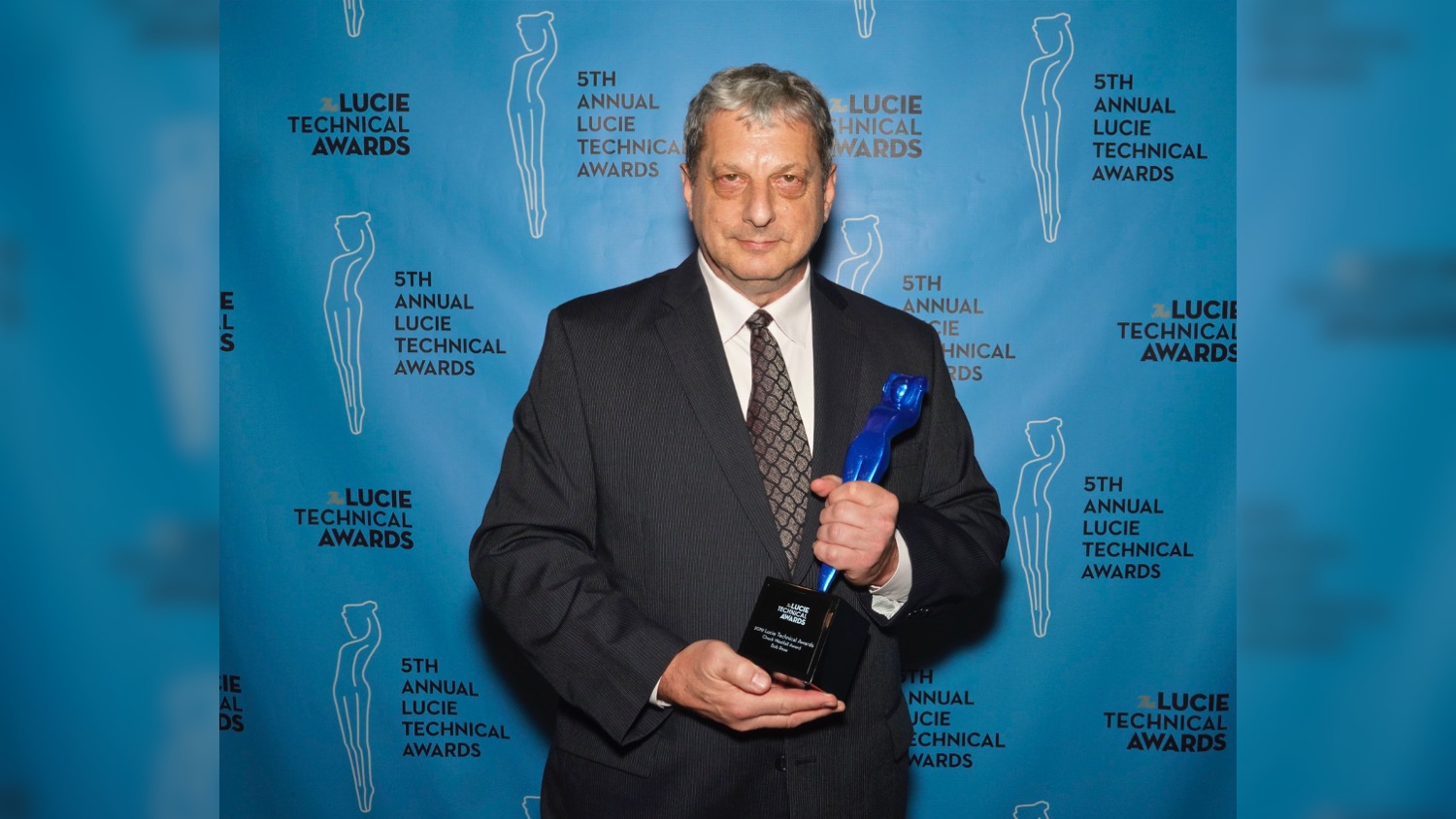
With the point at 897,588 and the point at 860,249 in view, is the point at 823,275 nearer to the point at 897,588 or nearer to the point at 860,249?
the point at 860,249

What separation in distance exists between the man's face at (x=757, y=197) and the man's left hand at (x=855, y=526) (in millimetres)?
392

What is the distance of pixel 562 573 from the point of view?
1.28 m

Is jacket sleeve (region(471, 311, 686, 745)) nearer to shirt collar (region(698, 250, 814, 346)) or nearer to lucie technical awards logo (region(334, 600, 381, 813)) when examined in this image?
Result: shirt collar (region(698, 250, 814, 346))

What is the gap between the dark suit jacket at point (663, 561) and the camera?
1.28 metres

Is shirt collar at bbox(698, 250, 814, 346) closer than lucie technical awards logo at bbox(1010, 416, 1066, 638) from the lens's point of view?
Yes

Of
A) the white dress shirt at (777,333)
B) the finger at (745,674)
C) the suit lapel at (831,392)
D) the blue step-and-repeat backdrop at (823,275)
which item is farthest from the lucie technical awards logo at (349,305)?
the finger at (745,674)

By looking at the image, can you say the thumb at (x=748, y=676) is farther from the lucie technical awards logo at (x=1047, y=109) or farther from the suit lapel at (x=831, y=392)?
the lucie technical awards logo at (x=1047, y=109)

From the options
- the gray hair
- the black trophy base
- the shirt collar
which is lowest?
the black trophy base

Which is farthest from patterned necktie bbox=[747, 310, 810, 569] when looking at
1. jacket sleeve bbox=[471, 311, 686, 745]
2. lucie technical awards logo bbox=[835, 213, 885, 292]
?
lucie technical awards logo bbox=[835, 213, 885, 292]

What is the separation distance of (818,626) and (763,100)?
72cm

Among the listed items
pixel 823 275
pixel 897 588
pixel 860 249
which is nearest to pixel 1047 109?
pixel 860 249

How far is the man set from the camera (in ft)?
4.21

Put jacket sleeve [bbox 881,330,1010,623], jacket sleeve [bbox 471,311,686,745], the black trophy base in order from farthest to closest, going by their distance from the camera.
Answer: jacket sleeve [bbox 881,330,1010,623]
jacket sleeve [bbox 471,311,686,745]
the black trophy base
